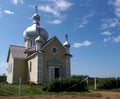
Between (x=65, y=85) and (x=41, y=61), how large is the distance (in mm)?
13218

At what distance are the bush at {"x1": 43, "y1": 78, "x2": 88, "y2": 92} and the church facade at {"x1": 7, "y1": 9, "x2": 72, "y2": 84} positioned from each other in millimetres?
12254

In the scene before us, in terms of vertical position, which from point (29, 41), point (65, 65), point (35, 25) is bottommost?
point (65, 65)

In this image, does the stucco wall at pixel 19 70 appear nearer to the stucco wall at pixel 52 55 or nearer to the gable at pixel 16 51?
the gable at pixel 16 51

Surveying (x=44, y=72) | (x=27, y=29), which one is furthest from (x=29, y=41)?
(x=44, y=72)

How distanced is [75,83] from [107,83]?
16.4 feet

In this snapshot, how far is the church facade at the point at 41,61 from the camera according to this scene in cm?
3381

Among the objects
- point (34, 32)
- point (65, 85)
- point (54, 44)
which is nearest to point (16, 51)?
point (34, 32)

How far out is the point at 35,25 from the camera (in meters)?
A: 42.7

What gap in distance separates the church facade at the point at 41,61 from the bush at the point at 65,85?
40.2 feet

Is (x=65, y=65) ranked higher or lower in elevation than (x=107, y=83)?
higher

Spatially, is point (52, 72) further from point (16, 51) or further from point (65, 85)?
point (65, 85)

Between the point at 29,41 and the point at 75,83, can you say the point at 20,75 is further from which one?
the point at 75,83

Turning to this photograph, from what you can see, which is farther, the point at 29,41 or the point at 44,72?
the point at 29,41

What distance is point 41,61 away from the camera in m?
33.7
